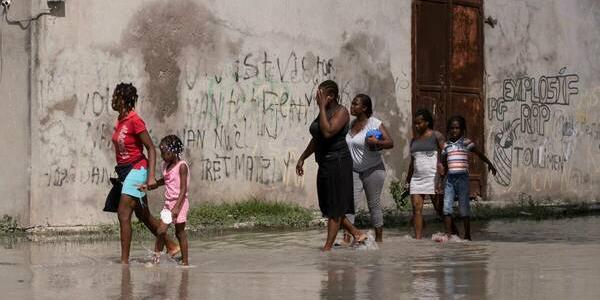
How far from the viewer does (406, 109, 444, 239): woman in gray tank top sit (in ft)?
44.9

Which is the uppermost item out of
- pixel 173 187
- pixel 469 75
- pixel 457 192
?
pixel 469 75

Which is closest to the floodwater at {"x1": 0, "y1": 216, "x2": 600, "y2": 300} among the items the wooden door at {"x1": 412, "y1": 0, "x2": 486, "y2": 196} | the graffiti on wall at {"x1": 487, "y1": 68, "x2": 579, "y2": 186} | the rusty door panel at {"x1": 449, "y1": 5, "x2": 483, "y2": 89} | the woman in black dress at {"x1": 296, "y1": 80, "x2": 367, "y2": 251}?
the woman in black dress at {"x1": 296, "y1": 80, "x2": 367, "y2": 251}

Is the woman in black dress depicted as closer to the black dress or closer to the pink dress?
the black dress

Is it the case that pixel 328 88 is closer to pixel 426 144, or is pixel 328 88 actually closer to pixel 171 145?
pixel 171 145

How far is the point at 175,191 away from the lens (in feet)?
35.8

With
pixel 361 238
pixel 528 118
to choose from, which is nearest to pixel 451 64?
pixel 528 118

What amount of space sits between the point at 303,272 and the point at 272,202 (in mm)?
5942

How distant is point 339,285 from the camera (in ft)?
30.7

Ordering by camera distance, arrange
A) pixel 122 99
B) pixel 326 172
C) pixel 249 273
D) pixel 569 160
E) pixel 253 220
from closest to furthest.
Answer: pixel 249 273
pixel 122 99
pixel 326 172
pixel 253 220
pixel 569 160

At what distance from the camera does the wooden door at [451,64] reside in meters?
18.0

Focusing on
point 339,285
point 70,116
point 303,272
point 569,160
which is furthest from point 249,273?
point 569,160

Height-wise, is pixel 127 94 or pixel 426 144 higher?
pixel 127 94

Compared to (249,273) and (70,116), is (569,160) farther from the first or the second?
(249,273)

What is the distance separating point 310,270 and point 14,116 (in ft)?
17.1
